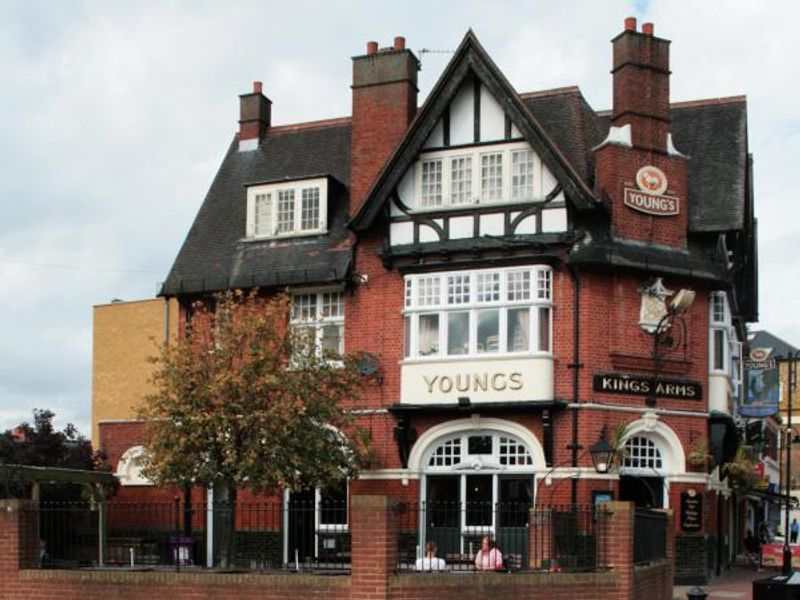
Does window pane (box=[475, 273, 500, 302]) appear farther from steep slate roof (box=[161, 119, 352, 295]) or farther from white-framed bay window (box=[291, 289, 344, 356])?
white-framed bay window (box=[291, 289, 344, 356])

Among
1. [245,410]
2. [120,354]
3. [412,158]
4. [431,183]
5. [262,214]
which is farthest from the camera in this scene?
[120,354]

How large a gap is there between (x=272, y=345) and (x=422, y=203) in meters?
5.69

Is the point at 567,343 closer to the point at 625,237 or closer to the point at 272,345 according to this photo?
the point at 625,237

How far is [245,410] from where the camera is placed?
77.2 ft

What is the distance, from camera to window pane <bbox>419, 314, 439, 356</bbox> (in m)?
27.6

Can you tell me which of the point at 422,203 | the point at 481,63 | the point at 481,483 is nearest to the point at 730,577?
the point at 481,483

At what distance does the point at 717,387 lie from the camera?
1111 inches

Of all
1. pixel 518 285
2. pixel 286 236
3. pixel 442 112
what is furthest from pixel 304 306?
pixel 442 112

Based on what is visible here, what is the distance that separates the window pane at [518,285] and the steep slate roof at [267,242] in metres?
4.10

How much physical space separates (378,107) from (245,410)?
31.3 feet

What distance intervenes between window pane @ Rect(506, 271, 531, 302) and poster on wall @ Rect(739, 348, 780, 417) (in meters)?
9.65

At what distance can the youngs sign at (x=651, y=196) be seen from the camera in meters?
27.2

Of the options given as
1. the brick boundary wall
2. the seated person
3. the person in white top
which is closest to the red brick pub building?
the seated person

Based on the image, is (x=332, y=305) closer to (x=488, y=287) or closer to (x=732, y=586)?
(x=488, y=287)
